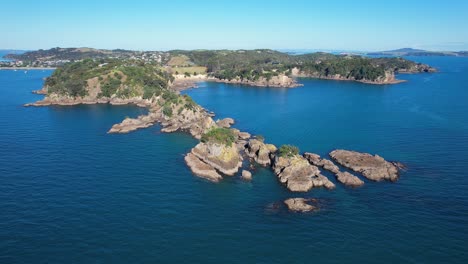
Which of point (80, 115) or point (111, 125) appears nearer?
point (111, 125)

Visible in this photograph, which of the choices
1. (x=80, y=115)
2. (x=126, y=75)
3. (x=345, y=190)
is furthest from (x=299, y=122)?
(x=126, y=75)

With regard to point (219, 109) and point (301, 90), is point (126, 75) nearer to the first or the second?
point (219, 109)

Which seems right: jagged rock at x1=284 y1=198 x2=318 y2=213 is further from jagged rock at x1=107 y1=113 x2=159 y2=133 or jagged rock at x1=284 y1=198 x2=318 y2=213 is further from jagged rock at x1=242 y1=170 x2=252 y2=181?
jagged rock at x1=107 y1=113 x2=159 y2=133

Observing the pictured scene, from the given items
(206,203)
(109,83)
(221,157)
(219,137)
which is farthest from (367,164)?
(109,83)

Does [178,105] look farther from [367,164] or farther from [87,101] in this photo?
[367,164]

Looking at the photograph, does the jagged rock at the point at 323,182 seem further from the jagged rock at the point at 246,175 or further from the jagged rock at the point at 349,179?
the jagged rock at the point at 246,175

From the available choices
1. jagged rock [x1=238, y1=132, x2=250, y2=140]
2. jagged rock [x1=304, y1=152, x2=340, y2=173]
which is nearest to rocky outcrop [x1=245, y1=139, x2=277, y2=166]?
jagged rock [x1=304, y1=152, x2=340, y2=173]
